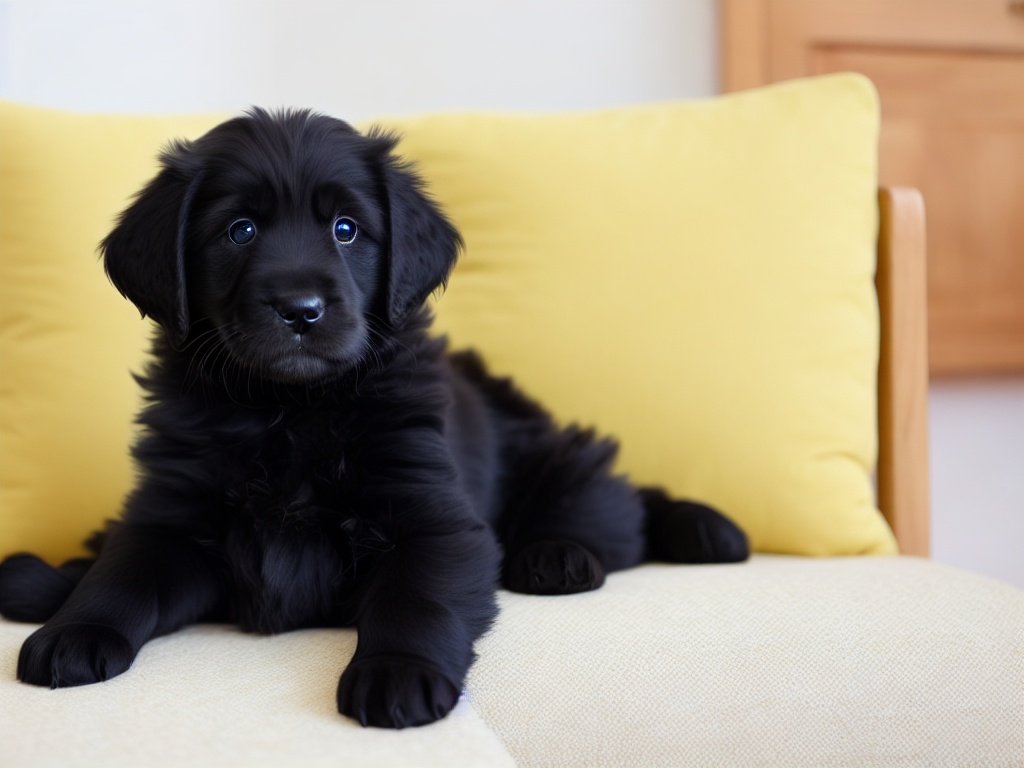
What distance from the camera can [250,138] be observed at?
1894 mm

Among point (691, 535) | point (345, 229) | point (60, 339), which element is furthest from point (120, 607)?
point (691, 535)

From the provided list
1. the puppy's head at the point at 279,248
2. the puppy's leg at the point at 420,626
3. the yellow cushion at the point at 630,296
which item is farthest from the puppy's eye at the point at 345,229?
the yellow cushion at the point at 630,296

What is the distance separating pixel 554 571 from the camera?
2.01 meters

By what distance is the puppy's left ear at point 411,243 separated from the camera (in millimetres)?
1953

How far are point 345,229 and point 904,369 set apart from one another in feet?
4.89

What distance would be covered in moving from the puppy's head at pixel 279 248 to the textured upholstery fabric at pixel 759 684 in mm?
612

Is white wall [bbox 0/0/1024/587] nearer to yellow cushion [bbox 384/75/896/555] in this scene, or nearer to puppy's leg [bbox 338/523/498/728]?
yellow cushion [bbox 384/75/896/555]

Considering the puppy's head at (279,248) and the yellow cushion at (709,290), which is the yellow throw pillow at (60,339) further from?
the yellow cushion at (709,290)

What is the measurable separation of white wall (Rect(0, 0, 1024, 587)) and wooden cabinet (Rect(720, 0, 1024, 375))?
0.90 ft

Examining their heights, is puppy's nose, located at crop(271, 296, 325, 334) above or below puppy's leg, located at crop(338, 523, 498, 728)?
above

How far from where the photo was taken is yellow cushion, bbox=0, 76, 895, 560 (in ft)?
7.64

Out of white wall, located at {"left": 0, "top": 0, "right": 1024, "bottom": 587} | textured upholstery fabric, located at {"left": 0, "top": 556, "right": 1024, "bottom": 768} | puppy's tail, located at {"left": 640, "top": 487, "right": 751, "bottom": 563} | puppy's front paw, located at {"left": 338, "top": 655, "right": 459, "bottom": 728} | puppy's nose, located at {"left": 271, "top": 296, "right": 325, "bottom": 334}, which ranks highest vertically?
white wall, located at {"left": 0, "top": 0, "right": 1024, "bottom": 587}

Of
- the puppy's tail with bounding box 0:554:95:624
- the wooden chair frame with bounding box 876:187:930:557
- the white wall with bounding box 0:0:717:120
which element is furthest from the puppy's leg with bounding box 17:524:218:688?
the white wall with bounding box 0:0:717:120

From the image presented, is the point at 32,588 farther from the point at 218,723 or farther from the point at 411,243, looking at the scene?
the point at 411,243
